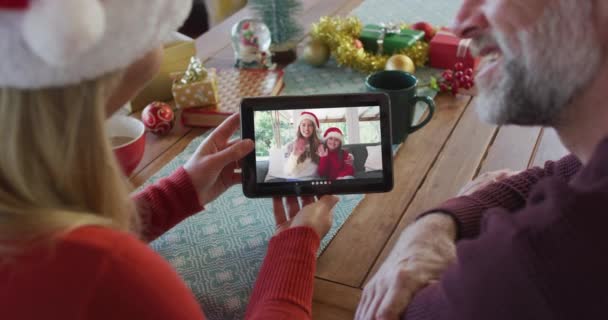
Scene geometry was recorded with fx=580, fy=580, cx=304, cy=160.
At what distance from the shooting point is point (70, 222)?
501mm

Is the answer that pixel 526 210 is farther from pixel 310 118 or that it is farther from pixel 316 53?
pixel 316 53

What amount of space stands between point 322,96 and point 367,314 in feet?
1.06

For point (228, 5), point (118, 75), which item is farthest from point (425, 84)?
point (228, 5)

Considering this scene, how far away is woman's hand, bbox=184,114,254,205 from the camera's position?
34.7 inches

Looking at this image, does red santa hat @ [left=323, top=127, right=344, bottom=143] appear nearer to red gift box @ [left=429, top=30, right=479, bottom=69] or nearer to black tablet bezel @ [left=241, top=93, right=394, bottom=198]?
black tablet bezel @ [left=241, top=93, right=394, bottom=198]

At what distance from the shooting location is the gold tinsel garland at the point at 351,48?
135 centimetres

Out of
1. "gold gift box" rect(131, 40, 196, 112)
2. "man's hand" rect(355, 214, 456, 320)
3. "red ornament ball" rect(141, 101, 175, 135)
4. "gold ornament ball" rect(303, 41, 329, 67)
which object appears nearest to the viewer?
"man's hand" rect(355, 214, 456, 320)

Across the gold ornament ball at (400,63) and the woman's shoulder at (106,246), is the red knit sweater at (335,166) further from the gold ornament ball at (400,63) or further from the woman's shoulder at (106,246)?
the gold ornament ball at (400,63)

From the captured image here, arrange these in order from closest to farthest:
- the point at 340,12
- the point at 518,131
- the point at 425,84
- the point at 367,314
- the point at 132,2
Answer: the point at 132,2 → the point at 367,314 → the point at 518,131 → the point at 425,84 → the point at 340,12

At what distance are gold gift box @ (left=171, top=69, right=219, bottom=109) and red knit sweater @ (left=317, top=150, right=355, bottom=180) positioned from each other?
16.1 inches

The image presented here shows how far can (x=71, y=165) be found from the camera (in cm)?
52

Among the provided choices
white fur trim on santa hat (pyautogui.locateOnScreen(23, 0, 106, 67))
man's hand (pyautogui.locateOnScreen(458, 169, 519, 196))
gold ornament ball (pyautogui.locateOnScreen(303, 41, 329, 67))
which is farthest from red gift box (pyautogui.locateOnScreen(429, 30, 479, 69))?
white fur trim on santa hat (pyautogui.locateOnScreen(23, 0, 106, 67))

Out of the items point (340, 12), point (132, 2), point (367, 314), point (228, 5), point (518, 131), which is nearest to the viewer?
point (132, 2)

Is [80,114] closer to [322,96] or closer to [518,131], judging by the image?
[322,96]
